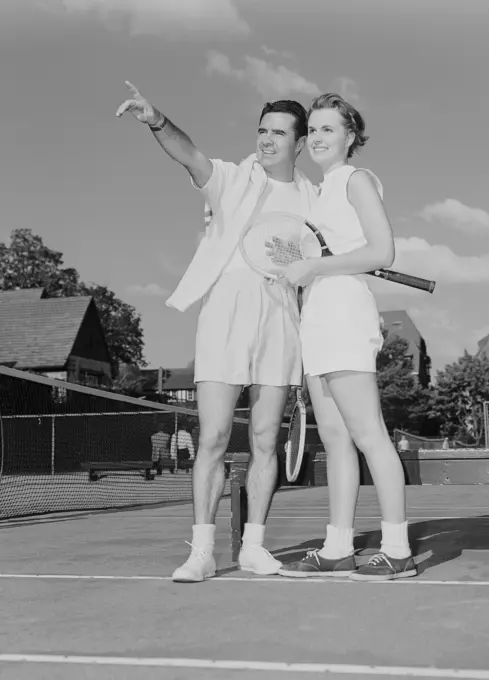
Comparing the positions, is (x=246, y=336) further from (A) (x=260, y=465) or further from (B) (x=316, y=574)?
(B) (x=316, y=574)

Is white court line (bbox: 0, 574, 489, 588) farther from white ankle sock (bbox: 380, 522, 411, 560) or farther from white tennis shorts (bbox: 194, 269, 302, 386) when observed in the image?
white tennis shorts (bbox: 194, 269, 302, 386)

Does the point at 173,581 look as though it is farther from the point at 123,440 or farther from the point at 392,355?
the point at 392,355

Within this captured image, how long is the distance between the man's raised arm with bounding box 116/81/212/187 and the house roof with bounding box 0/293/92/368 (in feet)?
155

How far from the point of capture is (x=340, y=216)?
4504 mm

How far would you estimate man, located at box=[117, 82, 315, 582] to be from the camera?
4500 mm

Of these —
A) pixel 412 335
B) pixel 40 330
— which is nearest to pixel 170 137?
pixel 40 330

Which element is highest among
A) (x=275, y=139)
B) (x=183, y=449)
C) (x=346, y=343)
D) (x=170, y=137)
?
(x=275, y=139)

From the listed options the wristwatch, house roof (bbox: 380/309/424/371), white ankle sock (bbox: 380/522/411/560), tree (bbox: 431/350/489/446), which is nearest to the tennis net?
white ankle sock (bbox: 380/522/411/560)

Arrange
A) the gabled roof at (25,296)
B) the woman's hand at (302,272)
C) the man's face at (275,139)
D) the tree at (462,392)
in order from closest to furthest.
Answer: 1. the woman's hand at (302,272)
2. the man's face at (275,139)
3. the gabled roof at (25,296)
4. the tree at (462,392)

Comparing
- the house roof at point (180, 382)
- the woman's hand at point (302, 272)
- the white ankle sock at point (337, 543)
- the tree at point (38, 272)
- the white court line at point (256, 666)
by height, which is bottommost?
the white court line at point (256, 666)

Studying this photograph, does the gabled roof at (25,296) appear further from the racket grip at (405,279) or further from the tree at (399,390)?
the racket grip at (405,279)

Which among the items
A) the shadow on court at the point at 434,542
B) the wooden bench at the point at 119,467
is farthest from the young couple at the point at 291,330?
the wooden bench at the point at 119,467

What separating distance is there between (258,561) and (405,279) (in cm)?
143

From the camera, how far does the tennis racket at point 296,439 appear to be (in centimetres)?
465
